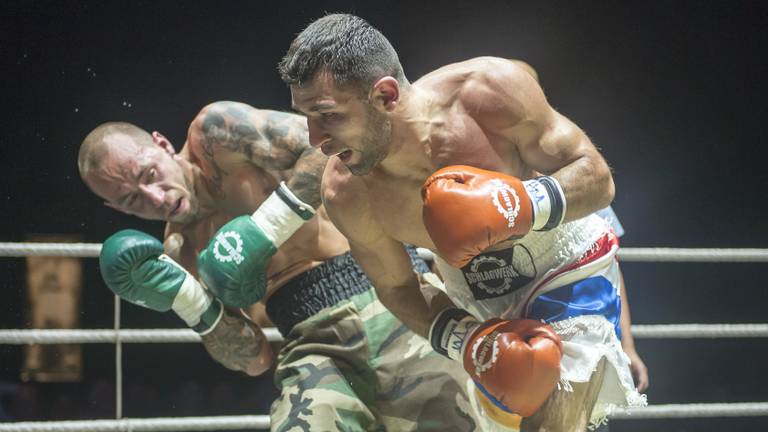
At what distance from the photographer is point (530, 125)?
1.49 metres

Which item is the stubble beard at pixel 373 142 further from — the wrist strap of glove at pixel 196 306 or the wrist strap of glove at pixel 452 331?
the wrist strap of glove at pixel 196 306

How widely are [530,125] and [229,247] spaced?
2.18 feet

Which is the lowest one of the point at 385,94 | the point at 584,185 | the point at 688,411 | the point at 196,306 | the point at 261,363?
the point at 688,411

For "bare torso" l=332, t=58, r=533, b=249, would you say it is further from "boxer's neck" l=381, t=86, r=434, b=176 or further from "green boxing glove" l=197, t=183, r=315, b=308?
"green boxing glove" l=197, t=183, r=315, b=308

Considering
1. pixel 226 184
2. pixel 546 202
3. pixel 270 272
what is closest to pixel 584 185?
pixel 546 202

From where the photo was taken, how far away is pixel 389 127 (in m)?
1.49

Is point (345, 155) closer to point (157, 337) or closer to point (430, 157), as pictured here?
point (430, 157)

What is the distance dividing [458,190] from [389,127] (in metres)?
0.27

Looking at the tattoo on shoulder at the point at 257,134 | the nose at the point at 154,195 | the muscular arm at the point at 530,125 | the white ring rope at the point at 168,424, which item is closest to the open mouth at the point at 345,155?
the muscular arm at the point at 530,125

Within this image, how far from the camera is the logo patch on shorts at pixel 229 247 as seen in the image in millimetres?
1747

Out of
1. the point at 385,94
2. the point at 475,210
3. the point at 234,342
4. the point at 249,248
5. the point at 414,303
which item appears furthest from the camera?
the point at 234,342

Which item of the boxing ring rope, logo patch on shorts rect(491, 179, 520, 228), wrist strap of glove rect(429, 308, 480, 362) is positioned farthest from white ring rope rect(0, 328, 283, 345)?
logo patch on shorts rect(491, 179, 520, 228)

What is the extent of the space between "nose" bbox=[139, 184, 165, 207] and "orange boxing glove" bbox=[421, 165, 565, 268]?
0.87 metres

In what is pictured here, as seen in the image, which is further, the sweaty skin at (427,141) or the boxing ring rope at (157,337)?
the boxing ring rope at (157,337)
